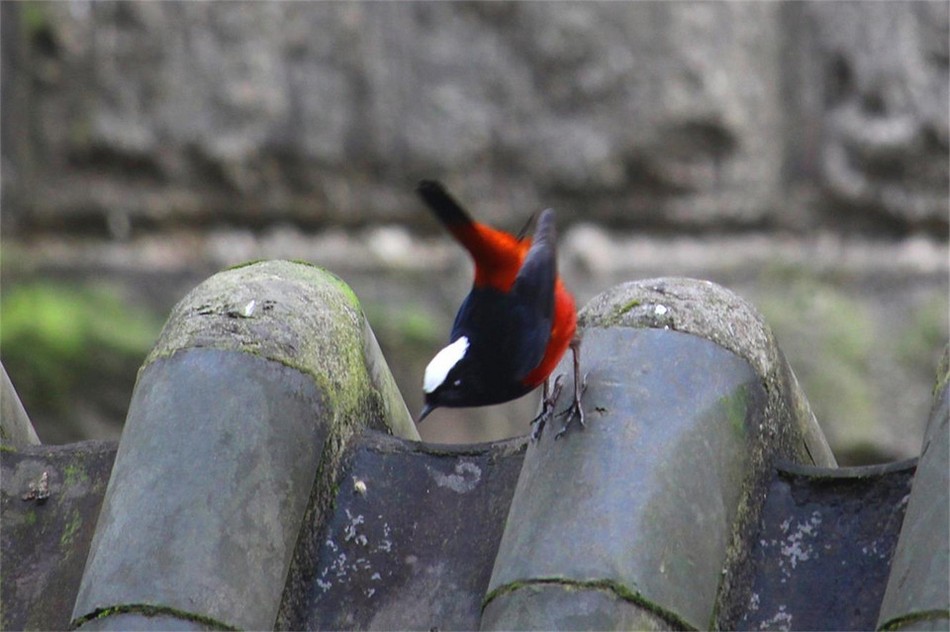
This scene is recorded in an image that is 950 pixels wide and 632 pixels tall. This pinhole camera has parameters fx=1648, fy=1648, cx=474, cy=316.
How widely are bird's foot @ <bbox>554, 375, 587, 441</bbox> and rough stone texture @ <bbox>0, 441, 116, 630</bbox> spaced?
2.12ft

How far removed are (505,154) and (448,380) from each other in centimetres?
225

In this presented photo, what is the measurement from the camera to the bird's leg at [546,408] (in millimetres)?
2129

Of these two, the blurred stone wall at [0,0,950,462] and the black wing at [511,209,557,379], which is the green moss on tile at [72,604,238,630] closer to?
the black wing at [511,209,557,379]

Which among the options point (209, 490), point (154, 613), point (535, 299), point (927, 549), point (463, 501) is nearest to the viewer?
point (927, 549)

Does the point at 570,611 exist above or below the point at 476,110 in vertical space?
below

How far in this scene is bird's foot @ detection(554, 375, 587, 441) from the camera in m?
2.05

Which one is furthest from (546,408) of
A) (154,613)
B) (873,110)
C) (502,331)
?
(873,110)

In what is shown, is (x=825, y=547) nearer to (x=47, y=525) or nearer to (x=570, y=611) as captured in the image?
(x=570, y=611)

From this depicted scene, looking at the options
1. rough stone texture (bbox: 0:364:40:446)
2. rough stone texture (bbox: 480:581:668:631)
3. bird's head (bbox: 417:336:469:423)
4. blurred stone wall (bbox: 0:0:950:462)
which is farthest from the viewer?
blurred stone wall (bbox: 0:0:950:462)

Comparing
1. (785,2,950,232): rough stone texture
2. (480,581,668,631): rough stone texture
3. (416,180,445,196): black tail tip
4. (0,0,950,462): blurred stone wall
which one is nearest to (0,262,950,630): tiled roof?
(480,581,668,631): rough stone texture

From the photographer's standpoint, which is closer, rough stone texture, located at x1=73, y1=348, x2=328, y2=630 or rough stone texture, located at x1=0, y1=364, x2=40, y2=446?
rough stone texture, located at x1=73, y1=348, x2=328, y2=630

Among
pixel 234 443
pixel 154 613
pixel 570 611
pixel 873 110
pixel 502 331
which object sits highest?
pixel 873 110

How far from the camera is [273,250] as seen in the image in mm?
4227

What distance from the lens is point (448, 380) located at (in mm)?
2238
